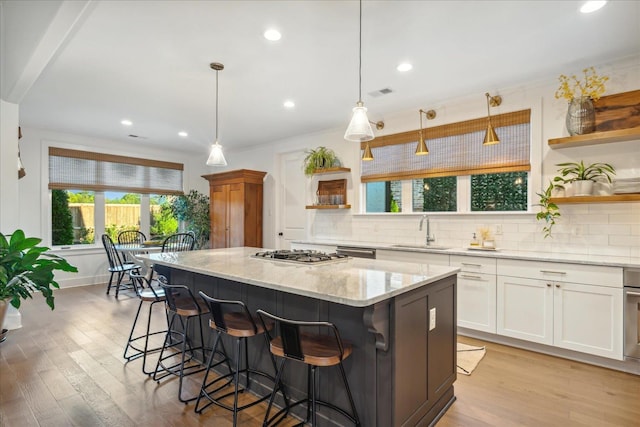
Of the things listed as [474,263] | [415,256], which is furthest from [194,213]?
[474,263]

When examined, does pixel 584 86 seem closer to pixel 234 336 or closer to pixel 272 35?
pixel 272 35

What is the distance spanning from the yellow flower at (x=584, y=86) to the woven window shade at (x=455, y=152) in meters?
0.37

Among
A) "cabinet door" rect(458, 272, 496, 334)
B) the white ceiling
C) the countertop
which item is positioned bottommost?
"cabinet door" rect(458, 272, 496, 334)

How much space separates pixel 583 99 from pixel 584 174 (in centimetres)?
71

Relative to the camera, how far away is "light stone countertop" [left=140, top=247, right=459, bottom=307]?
1.67 metres

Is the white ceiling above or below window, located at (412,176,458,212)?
above

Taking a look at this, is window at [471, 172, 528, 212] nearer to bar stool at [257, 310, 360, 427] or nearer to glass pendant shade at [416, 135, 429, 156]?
glass pendant shade at [416, 135, 429, 156]

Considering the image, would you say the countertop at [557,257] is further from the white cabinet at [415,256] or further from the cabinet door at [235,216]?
the cabinet door at [235,216]

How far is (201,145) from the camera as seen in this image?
6762mm

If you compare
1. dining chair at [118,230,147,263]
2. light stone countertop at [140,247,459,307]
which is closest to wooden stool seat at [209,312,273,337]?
light stone countertop at [140,247,459,307]

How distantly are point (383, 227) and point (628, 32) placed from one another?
10.2 feet

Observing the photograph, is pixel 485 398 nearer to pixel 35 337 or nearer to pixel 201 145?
pixel 35 337

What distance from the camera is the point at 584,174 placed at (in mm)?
3248

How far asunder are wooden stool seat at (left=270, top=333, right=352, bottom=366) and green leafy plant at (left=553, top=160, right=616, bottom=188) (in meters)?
2.90
